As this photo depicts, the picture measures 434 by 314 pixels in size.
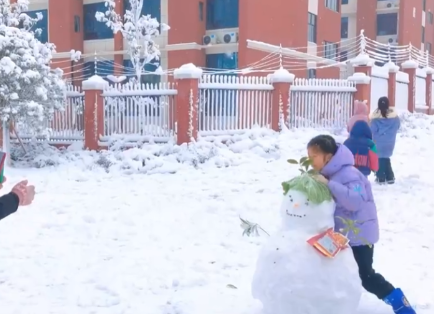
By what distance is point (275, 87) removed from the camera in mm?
14602

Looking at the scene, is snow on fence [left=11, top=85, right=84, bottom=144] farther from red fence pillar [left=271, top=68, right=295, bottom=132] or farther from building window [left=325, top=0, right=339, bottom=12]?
Result: building window [left=325, top=0, right=339, bottom=12]

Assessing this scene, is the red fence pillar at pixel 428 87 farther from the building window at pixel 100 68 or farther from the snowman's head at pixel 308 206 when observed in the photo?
the snowman's head at pixel 308 206

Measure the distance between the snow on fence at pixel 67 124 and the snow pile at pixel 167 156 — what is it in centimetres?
95

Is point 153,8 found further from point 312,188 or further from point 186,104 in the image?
point 312,188

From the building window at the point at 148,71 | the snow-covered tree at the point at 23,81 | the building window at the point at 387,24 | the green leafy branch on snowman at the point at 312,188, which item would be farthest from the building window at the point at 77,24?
the green leafy branch on snowman at the point at 312,188

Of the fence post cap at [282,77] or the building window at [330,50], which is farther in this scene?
the building window at [330,50]

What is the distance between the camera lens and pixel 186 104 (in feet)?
43.2

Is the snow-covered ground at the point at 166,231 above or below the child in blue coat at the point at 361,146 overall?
below

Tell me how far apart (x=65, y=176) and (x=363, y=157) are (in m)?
6.44

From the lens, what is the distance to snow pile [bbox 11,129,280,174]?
12.1 m

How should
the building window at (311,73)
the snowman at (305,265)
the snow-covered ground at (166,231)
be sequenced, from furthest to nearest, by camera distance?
the building window at (311,73) → the snow-covered ground at (166,231) → the snowman at (305,265)

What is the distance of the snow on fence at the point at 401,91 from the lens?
806 inches

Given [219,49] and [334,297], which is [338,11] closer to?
[219,49]

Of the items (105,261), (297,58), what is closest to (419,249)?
(105,261)
